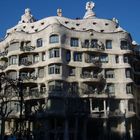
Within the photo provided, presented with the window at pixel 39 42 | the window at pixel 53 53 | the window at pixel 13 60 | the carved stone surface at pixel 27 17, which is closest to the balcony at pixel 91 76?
the window at pixel 53 53

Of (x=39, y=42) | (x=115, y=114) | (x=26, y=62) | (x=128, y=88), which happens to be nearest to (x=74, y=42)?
(x=39, y=42)

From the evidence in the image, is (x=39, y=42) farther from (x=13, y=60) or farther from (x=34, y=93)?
(x=34, y=93)

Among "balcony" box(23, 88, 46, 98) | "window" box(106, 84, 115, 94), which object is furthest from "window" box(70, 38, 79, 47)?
"balcony" box(23, 88, 46, 98)

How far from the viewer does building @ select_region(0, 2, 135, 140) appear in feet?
230

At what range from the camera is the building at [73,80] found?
70.2m

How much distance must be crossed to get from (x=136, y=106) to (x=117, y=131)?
7.97m

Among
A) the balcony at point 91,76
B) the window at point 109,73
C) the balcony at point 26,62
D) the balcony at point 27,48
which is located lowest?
the balcony at point 91,76

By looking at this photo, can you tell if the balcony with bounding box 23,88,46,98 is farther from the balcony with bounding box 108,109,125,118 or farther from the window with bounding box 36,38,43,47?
the balcony with bounding box 108,109,125,118

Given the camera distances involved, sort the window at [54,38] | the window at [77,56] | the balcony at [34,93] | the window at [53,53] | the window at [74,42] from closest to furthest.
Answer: the balcony at [34,93], the window at [53,53], the window at [54,38], the window at [77,56], the window at [74,42]

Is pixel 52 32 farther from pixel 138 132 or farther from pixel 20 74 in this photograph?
pixel 138 132

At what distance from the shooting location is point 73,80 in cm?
7356

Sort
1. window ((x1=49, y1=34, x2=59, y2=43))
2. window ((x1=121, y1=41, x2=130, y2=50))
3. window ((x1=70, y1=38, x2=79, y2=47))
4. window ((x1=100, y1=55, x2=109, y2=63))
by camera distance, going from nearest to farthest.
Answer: window ((x1=49, y1=34, x2=59, y2=43)), window ((x1=70, y1=38, x2=79, y2=47)), window ((x1=100, y1=55, x2=109, y2=63)), window ((x1=121, y1=41, x2=130, y2=50))

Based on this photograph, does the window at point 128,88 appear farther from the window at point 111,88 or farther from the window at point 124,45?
the window at point 124,45

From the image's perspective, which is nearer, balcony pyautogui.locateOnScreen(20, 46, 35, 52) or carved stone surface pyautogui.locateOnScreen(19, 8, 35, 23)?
balcony pyautogui.locateOnScreen(20, 46, 35, 52)
